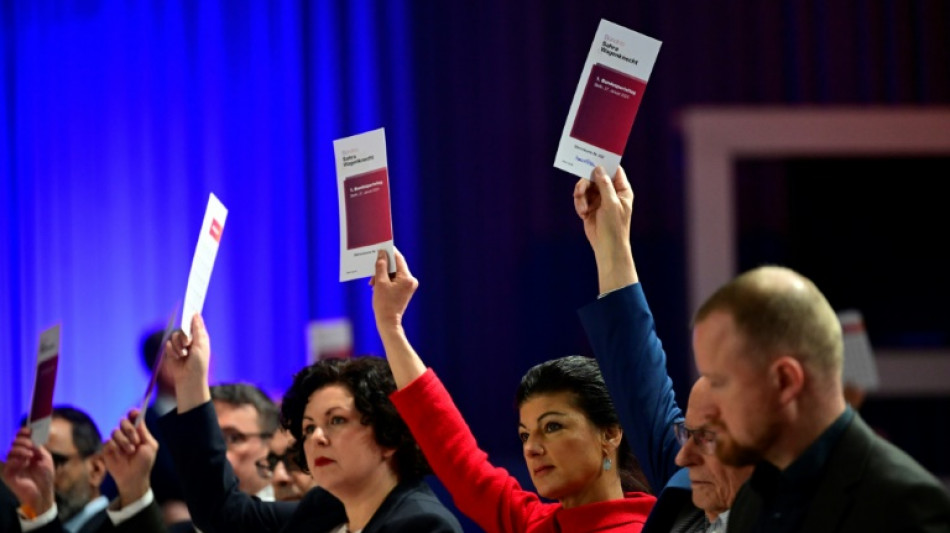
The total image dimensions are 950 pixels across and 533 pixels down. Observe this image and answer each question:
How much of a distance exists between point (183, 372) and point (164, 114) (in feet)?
12.6

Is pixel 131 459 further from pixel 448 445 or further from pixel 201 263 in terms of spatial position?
pixel 448 445

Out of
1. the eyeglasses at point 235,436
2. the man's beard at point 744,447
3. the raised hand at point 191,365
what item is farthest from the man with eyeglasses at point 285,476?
the man's beard at point 744,447

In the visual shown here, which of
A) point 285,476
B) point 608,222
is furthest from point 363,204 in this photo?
point 285,476

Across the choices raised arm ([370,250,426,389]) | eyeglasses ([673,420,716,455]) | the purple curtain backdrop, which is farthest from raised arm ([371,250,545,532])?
the purple curtain backdrop

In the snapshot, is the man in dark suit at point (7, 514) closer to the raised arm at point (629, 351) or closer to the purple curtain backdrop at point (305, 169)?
the raised arm at point (629, 351)

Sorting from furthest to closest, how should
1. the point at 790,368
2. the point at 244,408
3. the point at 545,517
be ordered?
the point at 244,408
the point at 545,517
the point at 790,368

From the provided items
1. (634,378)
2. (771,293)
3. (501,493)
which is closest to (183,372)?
(501,493)

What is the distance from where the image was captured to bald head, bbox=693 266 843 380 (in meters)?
1.64

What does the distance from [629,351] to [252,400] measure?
183 centimetres

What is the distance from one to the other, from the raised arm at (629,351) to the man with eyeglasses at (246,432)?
5.48 feet

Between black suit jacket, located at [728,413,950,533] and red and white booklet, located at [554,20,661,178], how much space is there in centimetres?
92

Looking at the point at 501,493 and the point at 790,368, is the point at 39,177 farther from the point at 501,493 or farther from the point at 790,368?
the point at 790,368

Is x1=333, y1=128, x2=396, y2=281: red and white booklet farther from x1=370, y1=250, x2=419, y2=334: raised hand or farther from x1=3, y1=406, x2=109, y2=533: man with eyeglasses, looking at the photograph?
x1=3, y1=406, x2=109, y2=533: man with eyeglasses

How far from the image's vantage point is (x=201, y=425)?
10.0ft
